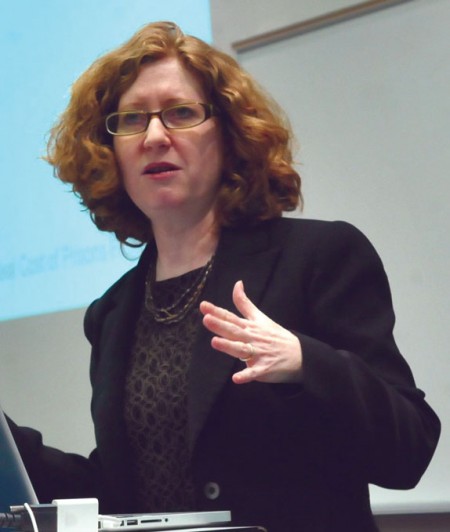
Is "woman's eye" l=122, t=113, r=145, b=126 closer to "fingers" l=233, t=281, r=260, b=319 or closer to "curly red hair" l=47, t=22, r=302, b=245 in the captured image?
"curly red hair" l=47, t=22, r=302, b=245

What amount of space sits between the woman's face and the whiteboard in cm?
69

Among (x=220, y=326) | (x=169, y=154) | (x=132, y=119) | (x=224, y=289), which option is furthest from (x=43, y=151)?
(x=220, y=326)

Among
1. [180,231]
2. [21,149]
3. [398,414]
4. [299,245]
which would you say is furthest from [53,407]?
[398,414]

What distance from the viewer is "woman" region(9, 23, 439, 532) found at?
1175mm

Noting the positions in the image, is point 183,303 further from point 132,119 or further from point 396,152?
point 396,152

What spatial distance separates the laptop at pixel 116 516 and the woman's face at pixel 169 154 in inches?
21.0

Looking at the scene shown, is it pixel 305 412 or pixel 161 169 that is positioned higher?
pixel 161 169

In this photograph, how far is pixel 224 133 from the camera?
157cm

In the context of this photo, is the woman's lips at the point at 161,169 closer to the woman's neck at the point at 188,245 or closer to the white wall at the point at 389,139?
the woman's neck at the point at 188,245

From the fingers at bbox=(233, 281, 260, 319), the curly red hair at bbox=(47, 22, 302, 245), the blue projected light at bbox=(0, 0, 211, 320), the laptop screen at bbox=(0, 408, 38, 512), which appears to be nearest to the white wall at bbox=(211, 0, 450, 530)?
the blue projected light at bbox=(0, 0, 211, 320)

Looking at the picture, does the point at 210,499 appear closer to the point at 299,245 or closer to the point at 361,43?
the point at 299,245

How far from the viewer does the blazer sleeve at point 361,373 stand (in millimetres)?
1107

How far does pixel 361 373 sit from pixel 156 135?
548 millimetres

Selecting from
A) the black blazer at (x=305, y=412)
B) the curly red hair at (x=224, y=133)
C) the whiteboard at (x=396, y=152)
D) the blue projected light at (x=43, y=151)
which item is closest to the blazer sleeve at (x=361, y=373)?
the black blazer at (x=305, y=412)
